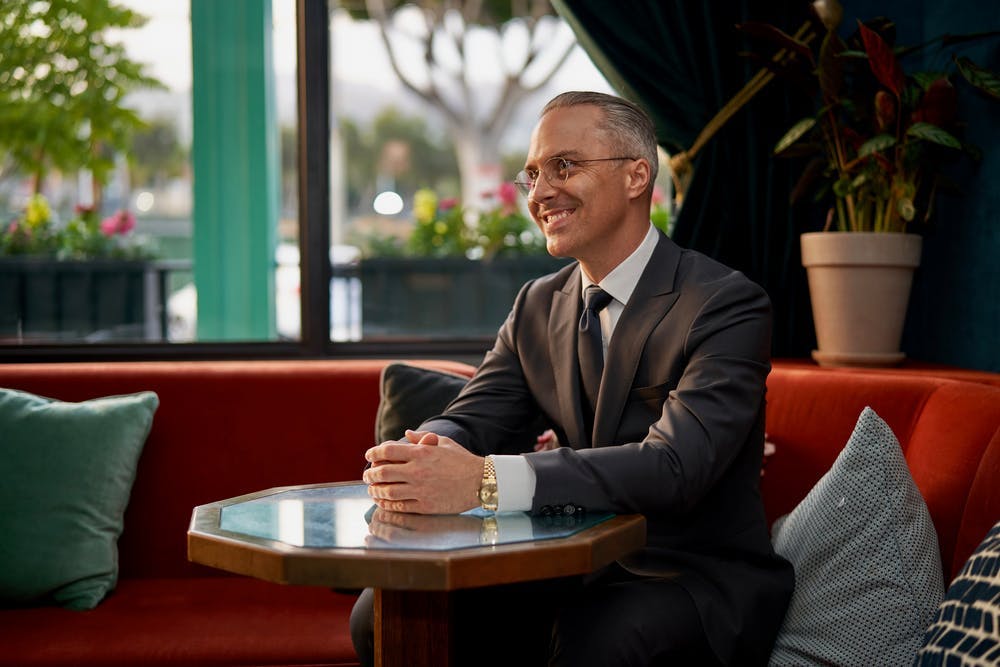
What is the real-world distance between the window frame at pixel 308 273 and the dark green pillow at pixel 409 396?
3.11 feet

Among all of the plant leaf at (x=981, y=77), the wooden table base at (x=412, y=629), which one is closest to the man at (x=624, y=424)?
the wooden table base at (x=412, y=629)

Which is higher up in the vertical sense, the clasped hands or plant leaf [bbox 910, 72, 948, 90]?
plant leaf [bbox 910, 72, 948, 90]

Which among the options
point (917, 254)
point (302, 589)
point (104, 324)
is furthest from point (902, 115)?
point (104, 324)

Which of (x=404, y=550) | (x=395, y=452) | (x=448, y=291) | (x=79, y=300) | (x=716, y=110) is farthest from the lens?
(x=448, y=291)

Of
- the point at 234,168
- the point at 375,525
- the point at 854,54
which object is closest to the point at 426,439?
the point at 375,525

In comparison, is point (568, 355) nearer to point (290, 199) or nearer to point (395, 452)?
point (395, 452)

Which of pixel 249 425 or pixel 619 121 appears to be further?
pixel 249 425

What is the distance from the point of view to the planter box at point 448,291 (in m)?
3.79

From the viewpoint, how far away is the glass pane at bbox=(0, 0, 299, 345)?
3.63m

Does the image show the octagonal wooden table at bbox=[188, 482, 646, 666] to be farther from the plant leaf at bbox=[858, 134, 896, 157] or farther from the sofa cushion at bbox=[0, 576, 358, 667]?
the plant leaf at bbox=[858, 134, 896, 157]

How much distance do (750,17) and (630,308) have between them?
63.5 inches

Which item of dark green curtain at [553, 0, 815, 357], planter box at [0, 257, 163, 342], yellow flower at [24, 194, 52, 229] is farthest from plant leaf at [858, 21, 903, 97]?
yellow flower at [24, 194, 52, 229]

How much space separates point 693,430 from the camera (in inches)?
70.9

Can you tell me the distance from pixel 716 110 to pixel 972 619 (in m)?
2.05
